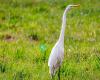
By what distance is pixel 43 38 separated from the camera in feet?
49.3

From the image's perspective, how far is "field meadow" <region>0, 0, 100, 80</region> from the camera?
33.6 feet

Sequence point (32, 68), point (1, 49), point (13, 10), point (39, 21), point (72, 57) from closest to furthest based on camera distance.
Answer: point (32, 68)
point (72, 57)
point (1, 49)
point (39, 21)
point (13, 10)

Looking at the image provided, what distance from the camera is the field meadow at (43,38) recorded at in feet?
33.6

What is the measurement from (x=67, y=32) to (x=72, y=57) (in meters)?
4.27

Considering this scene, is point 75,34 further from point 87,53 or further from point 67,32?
point 87,53

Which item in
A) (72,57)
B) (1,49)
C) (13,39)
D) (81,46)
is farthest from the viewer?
(13,39)

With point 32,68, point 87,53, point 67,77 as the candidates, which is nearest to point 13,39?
point 87,53

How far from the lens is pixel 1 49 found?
1251cm

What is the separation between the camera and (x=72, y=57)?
38.1 feet

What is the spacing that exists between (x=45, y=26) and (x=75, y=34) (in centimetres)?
152

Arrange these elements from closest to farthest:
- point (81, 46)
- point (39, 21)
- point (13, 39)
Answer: point (81, 46) < point (13, 39) < point (39, 21)

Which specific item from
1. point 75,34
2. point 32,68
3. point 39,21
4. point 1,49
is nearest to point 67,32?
point 75,34

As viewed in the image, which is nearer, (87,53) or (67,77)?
(67,77)

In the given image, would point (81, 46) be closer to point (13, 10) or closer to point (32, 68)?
point (32, 68)
